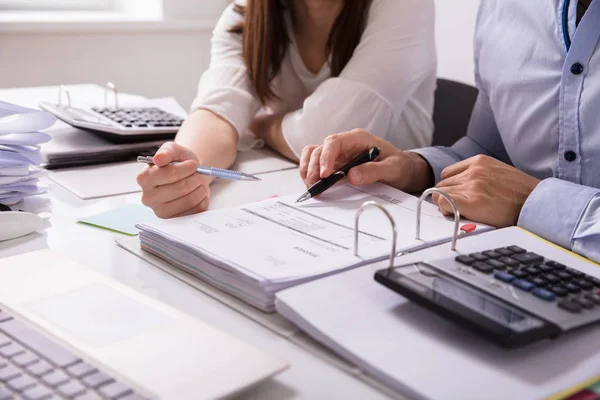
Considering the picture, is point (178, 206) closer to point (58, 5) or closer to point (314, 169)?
point (314, 169)

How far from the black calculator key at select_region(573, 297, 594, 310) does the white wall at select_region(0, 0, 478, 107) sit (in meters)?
1.64

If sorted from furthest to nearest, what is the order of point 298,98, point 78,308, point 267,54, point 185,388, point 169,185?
1. point 298,98
2. point 267,54
3. point 169,185
4. point 78,308
5. point 185,388

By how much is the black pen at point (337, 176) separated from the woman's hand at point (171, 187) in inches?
5.6

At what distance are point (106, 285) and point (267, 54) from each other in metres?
0.82

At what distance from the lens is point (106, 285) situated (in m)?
0.64

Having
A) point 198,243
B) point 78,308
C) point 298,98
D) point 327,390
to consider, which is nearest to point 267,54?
point 298,98

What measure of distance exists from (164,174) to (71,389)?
1.50ft

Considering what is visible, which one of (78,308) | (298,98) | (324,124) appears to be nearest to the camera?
(78,308)

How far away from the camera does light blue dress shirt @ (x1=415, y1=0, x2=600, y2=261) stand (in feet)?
2.56

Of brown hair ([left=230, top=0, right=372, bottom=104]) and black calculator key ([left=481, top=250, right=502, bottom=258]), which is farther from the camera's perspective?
brown hair ([left=230, top=0, right=372, bottom=104])

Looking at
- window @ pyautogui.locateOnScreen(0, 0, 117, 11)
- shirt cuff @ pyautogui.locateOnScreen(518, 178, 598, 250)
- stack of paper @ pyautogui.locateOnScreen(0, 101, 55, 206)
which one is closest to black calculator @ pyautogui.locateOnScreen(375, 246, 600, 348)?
shirt cuff @ pyautogui.locateOnScreen(518, 178, 598, 250)

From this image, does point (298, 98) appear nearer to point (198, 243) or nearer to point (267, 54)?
point (267, 54)

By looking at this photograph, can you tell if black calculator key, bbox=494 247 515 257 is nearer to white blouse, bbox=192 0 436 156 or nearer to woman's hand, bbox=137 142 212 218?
woman's hand, bbox=137 142 212 218

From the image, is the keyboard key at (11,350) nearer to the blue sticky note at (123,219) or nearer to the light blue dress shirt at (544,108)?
the blue sticky note at (123,219)
